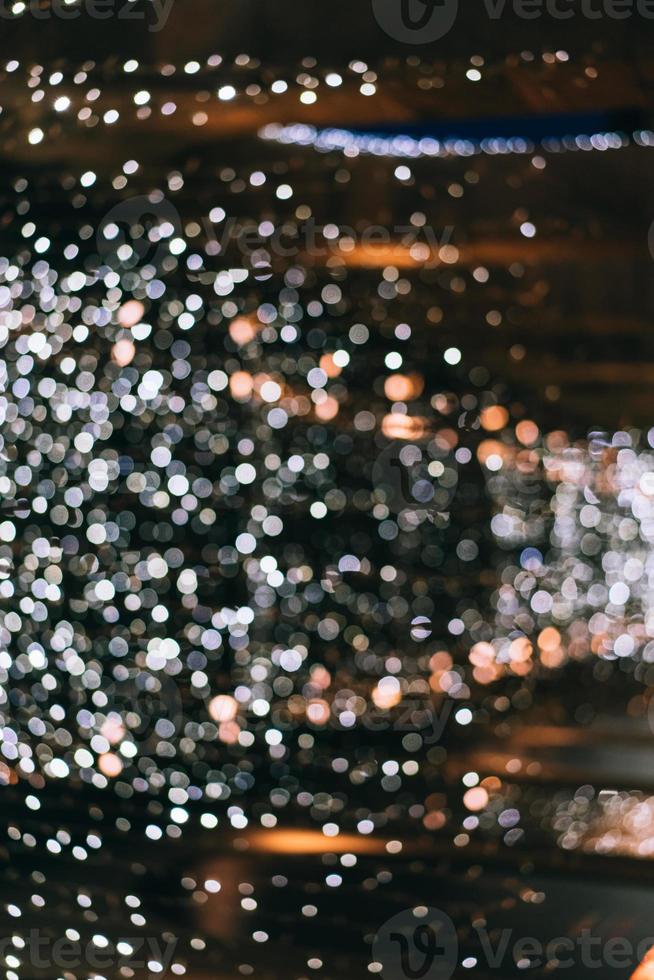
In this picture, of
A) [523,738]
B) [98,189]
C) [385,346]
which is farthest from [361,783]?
[98,189]

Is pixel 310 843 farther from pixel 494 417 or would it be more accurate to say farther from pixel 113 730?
pixel 494 417

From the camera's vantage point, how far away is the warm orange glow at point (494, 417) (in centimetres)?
43

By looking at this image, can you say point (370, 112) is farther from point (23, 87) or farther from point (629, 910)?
point (629, 910)

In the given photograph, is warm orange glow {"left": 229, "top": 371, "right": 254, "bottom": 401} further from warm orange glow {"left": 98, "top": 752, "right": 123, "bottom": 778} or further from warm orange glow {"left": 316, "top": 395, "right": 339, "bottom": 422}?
warm orange glow {"left": 98, "top": 752, "right": 123, "bottom": 778}

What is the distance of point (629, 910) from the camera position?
470 mm

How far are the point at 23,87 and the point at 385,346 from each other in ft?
0.72

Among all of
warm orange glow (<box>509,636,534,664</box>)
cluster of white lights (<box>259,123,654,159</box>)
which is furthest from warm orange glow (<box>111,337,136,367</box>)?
warm orange glow (<box>509,636,534,664</box>)

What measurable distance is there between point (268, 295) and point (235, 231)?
3cm

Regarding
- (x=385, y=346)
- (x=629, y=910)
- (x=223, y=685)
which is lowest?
(x=629, y=910)

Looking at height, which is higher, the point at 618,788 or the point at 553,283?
the point at 553,283

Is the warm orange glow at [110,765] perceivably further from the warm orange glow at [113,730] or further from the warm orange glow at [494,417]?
the warm orange glow at [494,417]

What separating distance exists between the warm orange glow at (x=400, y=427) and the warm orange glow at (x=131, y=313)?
0.39ft

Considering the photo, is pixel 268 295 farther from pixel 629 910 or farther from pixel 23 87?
pixel 629 910

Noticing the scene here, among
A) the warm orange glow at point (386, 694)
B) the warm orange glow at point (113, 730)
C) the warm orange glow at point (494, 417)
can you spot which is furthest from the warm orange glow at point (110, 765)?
the warm orange glow at point (494, 417)
